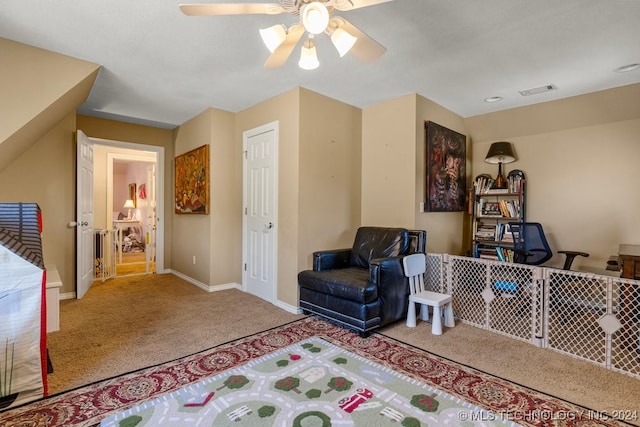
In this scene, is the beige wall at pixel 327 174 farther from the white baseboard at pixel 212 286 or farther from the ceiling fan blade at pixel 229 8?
the ceiling fan blade at pixel 229 8

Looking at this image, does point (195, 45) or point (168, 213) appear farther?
point (168, 213)

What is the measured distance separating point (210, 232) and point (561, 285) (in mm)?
3762

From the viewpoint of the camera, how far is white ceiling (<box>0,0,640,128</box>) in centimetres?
212

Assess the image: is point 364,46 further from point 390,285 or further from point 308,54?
point 390,285

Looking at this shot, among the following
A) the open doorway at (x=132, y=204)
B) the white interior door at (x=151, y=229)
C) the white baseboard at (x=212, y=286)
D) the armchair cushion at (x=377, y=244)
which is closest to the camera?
the armchair cushion at (x=377, y=244)

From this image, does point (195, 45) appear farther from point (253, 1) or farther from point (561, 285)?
point (561, 285)

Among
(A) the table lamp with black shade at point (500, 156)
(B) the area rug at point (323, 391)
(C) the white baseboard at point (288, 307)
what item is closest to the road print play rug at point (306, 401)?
(B) the area rug at point (323, 391)

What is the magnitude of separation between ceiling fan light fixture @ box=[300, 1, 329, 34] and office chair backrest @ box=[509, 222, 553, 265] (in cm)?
302

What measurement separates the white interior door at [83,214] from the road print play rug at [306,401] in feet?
9.29

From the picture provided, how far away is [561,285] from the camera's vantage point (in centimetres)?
245

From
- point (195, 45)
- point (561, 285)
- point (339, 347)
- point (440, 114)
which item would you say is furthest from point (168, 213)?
point (561, 285)

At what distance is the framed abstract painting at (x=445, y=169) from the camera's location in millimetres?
3732

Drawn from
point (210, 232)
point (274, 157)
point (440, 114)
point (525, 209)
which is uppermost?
point (440, 114)

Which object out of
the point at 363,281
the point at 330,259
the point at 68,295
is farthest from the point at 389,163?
the point at 68,295
